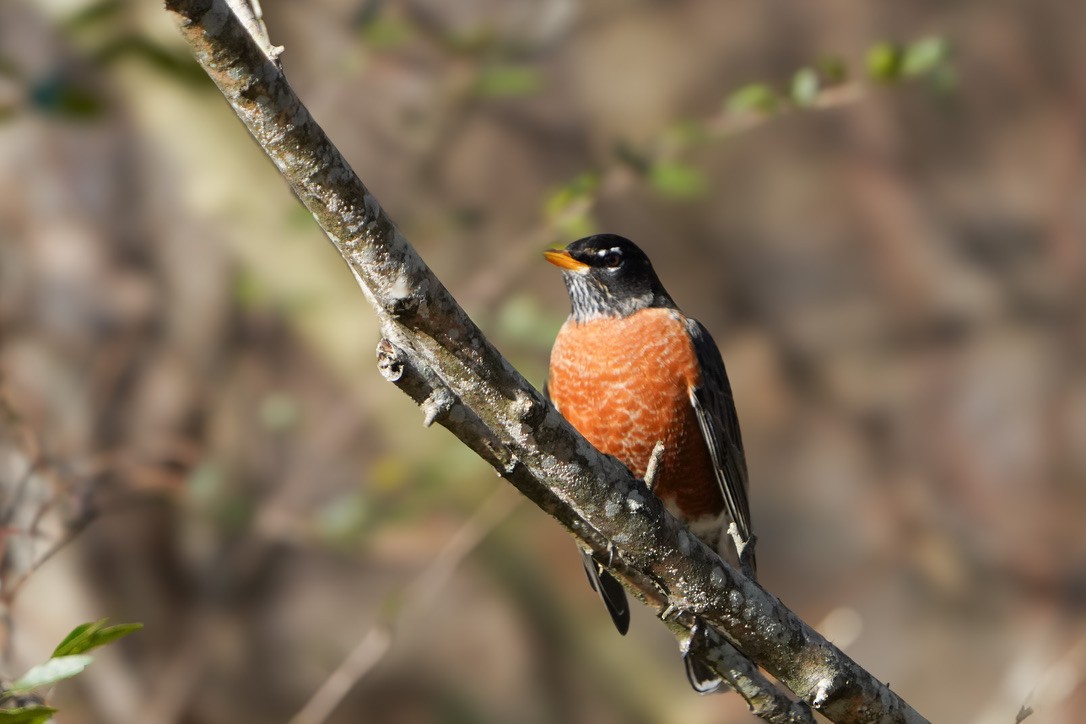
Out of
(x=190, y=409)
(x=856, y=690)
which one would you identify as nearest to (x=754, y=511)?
(x=190, y=409)

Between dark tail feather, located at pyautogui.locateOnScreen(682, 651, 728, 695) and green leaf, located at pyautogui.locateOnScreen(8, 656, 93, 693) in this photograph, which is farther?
dark tail feather, located at pyautogui.locateOnScreen(682, 651, 728, 695)

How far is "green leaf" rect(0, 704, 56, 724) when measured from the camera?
1688mm

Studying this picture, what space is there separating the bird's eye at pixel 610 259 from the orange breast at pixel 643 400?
0.39 metres

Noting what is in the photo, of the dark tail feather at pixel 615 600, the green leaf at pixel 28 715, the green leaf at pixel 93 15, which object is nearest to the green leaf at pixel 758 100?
the dark tail feather at pixel 615 600

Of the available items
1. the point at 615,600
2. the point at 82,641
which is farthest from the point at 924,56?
the point at 82,641

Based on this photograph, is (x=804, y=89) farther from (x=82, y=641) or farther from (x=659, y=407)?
(x=82, y=641)

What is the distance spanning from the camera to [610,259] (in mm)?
4523

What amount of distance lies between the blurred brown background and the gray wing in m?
1.79

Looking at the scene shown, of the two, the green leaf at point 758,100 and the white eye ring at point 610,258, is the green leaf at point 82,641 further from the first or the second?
the green leaf at point 758,100

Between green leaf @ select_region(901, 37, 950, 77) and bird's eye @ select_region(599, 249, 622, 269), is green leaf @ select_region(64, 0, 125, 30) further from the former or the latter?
green leaf @ select_region(901, 37, 950, 77)

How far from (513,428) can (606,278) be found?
220 centimetres

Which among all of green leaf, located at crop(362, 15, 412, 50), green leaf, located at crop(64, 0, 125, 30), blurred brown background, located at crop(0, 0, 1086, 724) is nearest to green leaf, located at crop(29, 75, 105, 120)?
green leaf, located at crop(64, 0, 125, 30)

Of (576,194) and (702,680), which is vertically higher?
(576,194)

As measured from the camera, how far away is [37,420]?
261 inches
